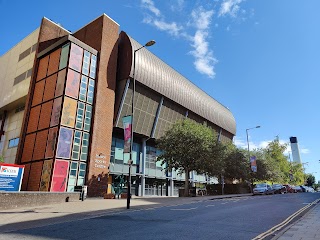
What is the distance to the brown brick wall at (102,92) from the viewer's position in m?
30.3

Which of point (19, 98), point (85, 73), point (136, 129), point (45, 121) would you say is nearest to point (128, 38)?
point (85, 73)

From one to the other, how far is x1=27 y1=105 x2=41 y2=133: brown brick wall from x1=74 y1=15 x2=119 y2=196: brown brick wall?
24.6 ft

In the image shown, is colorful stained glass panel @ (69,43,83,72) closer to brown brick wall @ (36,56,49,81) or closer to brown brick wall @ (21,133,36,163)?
brown brick wall @ (36,56,49,81)

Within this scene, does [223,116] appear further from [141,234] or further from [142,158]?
[141,234]

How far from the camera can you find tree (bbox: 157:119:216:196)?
3067 cm

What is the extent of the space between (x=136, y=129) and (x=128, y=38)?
43.3ft

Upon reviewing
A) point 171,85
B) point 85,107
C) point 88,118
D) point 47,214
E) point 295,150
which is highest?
point 295,150

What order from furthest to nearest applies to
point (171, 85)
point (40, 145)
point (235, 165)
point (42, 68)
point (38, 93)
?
1. point (235, 165)
2. point (171, 85)
3. point (42, 68)
4. point (38, 93)
5. point (40, 145)

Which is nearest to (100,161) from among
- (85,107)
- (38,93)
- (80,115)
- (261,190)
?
(80,115)

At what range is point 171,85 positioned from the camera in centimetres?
4309

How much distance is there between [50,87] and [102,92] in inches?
252

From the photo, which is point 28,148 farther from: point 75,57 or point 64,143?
point 75,57

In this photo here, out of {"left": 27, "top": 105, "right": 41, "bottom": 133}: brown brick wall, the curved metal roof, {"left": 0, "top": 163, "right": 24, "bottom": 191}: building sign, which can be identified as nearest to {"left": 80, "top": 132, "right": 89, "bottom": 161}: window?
{"left": 27, "top": 105, "right": 41, "bottom": 133}: brown brick wall

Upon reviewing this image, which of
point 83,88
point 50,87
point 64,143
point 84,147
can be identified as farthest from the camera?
point 50,87
